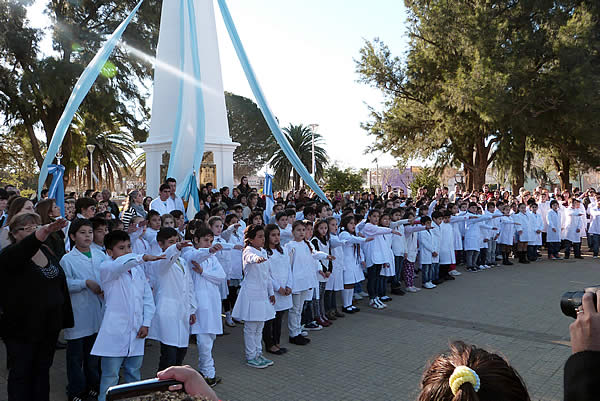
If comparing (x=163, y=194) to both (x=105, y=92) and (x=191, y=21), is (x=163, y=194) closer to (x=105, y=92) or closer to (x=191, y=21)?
(x=191, y=21)

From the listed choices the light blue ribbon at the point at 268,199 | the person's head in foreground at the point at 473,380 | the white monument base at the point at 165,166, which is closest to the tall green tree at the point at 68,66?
the white monument base at the point at 165,166

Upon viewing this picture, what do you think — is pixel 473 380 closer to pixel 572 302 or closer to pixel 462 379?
pixel 462 379

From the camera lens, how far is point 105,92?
22000mm

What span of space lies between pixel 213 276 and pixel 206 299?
0.27 m

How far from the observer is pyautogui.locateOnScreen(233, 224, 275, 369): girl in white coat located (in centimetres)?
538

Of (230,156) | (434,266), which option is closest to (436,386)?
(434,266)

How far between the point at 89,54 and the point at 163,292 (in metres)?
20.4

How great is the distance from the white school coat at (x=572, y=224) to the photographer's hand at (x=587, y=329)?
46.5ft

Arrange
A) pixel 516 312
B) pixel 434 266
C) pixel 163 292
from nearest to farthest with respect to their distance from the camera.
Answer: pixel 163 292 < pixel 516 312 < pixel 434 266

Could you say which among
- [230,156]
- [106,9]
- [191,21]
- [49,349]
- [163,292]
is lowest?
[49,349]

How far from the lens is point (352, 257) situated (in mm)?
7875

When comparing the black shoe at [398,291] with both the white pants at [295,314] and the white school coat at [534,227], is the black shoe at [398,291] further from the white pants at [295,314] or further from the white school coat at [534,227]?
the white school coat at [534,227]

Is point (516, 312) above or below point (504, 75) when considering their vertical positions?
below

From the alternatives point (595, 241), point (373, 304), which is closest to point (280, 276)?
point (373, 304)
